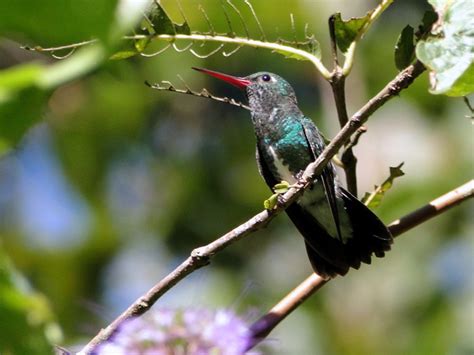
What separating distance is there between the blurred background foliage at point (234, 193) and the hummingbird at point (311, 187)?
843 mm

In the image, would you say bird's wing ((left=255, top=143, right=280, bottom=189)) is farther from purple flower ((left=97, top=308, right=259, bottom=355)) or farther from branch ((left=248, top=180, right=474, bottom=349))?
purple flower ((left=97, top=308, right=259, bottom=355))

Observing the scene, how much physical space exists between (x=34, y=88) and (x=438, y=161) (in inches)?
188

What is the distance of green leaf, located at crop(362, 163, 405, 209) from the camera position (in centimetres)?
162

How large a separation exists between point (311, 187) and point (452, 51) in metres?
1.09

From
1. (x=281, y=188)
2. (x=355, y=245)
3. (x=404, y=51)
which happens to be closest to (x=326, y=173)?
(x=355, y=245)

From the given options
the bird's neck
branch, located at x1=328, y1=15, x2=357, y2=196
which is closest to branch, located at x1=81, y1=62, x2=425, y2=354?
branch, located at x1=328, y1=15, x2=357, y2=196

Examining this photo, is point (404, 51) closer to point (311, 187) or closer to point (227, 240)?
point (227, 240)

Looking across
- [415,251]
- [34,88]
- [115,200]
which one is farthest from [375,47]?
[34,88]

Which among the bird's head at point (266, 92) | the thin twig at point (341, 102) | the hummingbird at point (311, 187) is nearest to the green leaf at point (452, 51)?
the thin twig at point (341, 102)

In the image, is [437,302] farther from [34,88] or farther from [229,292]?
[34,88]

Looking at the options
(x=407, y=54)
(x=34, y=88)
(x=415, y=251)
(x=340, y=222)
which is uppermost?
(x=415, y=251)

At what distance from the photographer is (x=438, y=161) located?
4945mm

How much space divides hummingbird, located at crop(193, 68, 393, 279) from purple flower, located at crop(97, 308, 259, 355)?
2.03 ft

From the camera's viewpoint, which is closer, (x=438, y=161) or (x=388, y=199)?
(x=388, y=199)
